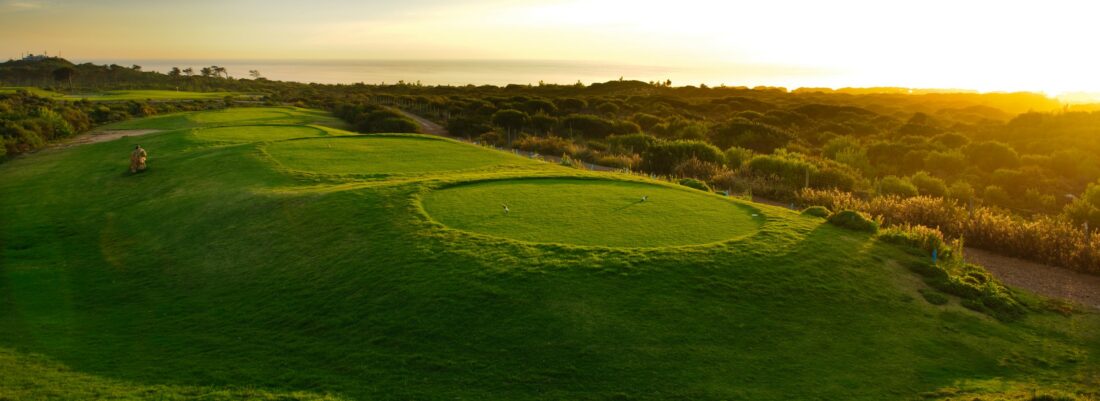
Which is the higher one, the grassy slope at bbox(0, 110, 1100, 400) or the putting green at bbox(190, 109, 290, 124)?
the putting green at bbox(190, 109, 290, 124)

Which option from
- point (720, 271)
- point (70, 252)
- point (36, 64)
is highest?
point (36, 64)

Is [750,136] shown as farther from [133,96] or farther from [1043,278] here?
[133,96]

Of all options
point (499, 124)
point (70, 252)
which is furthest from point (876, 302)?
point (499, 124)

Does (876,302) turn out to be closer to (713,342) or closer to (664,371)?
(713,342)

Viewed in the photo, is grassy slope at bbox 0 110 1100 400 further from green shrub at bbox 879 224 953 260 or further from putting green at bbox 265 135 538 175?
putting green at bbox 265 135 538 175

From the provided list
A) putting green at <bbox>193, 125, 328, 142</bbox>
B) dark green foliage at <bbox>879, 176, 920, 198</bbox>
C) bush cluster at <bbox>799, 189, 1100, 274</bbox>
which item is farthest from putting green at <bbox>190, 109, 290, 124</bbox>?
bush cluster at <bbox>799, 189, 1100, 274</bbox>

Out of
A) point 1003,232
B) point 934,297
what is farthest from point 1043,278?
point 934,297

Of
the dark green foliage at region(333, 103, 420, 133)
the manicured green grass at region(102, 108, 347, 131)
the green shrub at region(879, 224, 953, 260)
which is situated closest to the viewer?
the green shrub at region(879, 224, 953, 260)
